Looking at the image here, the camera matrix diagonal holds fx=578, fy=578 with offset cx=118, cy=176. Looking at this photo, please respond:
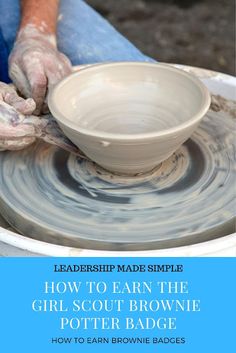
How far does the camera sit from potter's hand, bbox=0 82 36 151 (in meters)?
1.31

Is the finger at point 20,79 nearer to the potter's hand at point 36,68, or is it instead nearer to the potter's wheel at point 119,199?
the potter's hand at point 36,68

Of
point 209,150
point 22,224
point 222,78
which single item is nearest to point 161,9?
point 222,78

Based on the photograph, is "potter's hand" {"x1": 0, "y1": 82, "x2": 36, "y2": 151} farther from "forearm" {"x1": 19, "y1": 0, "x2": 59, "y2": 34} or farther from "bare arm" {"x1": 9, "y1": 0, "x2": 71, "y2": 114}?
"forearm" {"x1": 19, "y1": 0, "x2": 59, "y2": 34}

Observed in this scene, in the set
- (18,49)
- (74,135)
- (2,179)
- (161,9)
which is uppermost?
(74,135)

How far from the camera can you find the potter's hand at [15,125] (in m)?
1.31

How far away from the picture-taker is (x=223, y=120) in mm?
1583

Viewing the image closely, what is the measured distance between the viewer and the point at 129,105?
4.79 ft

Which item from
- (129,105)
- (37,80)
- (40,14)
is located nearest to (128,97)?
(129,105)

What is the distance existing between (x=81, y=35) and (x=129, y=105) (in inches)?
22.6

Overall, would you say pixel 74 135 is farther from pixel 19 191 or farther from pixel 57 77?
pixel 57 77

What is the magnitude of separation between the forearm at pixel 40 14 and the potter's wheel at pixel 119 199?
0.46m

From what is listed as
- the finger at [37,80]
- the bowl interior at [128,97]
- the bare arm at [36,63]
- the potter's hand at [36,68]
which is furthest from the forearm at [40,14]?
the bowl interior at [128,97]

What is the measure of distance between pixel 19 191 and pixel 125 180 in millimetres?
245

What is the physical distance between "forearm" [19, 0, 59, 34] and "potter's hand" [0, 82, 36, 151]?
443mm
